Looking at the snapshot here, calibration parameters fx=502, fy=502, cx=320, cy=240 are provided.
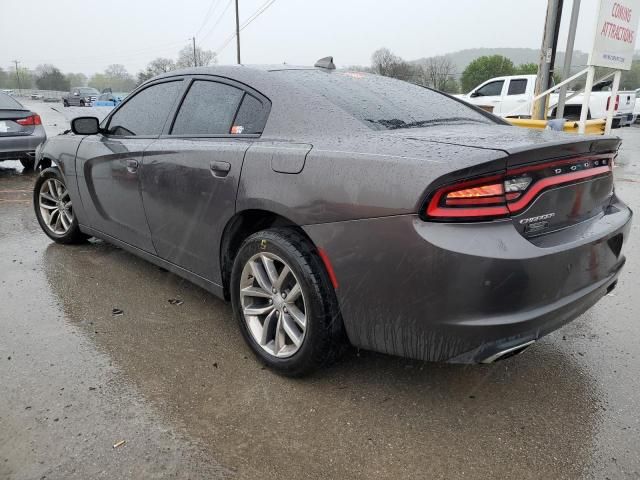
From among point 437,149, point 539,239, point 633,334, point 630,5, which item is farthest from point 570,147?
point 630,5

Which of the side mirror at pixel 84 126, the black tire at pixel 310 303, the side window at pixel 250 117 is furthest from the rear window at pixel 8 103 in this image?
the black tire at pixel 310 303

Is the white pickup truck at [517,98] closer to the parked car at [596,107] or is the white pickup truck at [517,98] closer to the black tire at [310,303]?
the parked car at [596,107]

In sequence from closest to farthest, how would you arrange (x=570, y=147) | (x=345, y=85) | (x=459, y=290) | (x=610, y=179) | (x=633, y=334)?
(x=459, y=290) < (x=570, y=147) < (x=610, y=179) < (x=345, y=85) < (x=633, y=334)

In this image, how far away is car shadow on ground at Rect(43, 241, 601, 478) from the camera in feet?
6.39

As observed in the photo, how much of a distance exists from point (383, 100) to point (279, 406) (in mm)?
1642

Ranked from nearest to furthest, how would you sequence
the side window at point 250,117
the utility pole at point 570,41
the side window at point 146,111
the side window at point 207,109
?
the side window at point 250,117, the side window at point 207,109, the side window at point 146,111, the utility pole at point 570,41

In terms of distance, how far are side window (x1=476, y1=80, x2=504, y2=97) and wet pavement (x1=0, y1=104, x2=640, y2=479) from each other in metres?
13.0

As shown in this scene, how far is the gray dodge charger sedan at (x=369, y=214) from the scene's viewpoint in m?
1.84

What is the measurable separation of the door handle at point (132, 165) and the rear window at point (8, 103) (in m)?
6.38

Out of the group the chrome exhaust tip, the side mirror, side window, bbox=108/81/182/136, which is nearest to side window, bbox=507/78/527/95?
side window, bbox=108/81/182/136

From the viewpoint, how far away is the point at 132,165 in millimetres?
3324

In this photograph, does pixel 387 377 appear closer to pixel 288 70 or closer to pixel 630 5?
pixel 288 70

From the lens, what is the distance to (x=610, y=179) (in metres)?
2.44

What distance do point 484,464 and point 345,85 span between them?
1.96 meters
